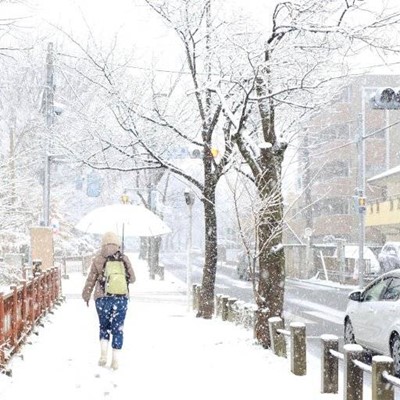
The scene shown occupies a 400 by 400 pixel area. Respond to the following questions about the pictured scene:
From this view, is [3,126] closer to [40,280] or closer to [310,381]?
[40,280]

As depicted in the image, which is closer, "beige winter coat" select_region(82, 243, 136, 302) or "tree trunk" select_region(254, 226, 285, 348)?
"beige winter coat" select_region(82, 243, 136, 302)

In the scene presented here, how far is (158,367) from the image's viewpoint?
9797mm

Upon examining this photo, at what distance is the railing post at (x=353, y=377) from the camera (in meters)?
7.24

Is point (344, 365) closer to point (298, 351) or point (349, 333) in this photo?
point (298, 351)

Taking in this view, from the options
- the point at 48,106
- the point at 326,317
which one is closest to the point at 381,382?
the point at 326,317

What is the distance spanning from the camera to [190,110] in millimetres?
17906

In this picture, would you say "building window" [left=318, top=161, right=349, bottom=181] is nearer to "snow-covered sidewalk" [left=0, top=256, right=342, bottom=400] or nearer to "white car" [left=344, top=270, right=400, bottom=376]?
"snow-covered sidewalk" [left=0, top=256, right=342, bottom=400]

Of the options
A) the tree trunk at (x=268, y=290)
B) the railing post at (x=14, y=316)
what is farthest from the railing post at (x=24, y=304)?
the tree trunk at (x=268, y=290)

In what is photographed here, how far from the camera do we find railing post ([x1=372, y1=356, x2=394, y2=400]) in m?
6.48

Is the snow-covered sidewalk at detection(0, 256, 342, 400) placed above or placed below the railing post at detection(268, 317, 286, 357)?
below

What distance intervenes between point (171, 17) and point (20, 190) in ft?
37.0

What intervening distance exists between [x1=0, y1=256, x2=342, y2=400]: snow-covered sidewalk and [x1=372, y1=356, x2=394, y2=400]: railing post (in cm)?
150

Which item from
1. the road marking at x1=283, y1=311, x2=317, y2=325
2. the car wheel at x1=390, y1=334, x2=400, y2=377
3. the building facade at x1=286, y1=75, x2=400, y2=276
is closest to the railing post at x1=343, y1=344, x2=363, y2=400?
the car wheel at x1=390, y1=334, x2=400, y2=377

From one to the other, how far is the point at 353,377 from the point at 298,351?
1.82 meters
